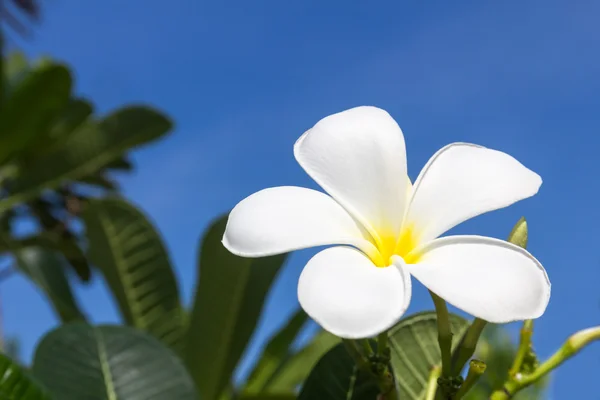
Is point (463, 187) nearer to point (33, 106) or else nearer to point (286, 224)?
point (286, 224)

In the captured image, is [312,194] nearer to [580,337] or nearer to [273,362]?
[580,337]

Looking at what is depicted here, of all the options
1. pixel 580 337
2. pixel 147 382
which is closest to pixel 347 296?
pixel 580 337

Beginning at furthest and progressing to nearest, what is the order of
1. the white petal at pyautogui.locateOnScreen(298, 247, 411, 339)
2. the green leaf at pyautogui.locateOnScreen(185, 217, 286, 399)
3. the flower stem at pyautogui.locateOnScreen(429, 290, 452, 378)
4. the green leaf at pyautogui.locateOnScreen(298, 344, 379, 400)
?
A: the green leaf at pyautogui.locateOnScreen(185, 217, 286, 399) → the green leaf at pyautogui.locateOnScreen(298, 344, 379, 400) → the flower stem at pyautogui.locateOnScreen(429, 290, 452, 378) → the white petal at pyautogui.locateOnScreen(298, 247, 411, 339)

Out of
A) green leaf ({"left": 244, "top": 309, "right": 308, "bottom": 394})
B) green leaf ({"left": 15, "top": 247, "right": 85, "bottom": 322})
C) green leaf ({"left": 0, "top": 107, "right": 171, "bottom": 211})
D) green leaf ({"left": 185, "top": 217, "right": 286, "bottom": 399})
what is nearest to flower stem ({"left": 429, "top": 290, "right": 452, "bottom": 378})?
green leaf ({"left": 185, "top": 217, "right": 286, "bottom": 399})

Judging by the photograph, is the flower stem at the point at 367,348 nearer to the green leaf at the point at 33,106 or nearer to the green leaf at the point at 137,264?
the green leaf at the point at 137,264

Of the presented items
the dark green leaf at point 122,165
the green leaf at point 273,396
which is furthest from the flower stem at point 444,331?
the dark green leaf at point 122,165

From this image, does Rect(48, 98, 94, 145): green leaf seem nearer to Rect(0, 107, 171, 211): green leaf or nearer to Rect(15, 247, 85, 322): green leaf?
Rect(0, 107, 171, 211): green leaf
